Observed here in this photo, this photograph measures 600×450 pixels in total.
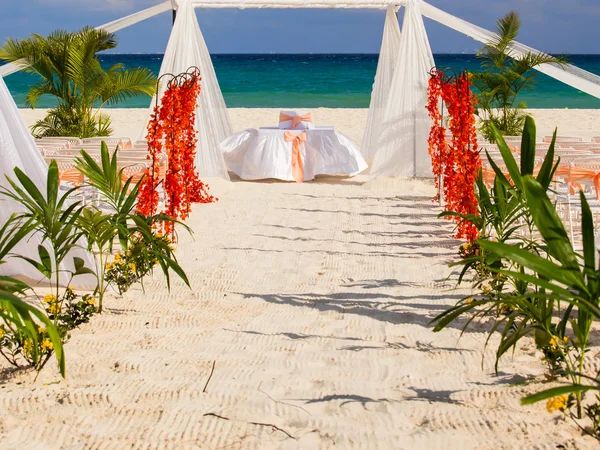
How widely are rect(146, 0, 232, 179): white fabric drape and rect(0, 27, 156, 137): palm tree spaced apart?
1.31 m

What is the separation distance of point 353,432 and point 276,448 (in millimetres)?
320

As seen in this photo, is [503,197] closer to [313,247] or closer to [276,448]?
[276,448]

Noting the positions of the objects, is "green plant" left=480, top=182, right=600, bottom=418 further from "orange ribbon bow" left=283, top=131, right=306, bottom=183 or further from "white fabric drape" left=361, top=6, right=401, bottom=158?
"white fabric drape" left=361, top=6, right=401, bottom=158

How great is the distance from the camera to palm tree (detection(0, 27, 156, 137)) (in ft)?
40.1

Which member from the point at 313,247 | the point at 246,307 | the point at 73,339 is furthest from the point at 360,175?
the point at 73,339

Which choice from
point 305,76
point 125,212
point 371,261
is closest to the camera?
point 125,212

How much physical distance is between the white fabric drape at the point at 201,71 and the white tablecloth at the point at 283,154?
0.38m

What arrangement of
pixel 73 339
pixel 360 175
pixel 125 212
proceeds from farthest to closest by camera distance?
pixel 360 175, pixel 125 212, pixel 73 339

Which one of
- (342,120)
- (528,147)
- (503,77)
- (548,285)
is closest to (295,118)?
(503,77)

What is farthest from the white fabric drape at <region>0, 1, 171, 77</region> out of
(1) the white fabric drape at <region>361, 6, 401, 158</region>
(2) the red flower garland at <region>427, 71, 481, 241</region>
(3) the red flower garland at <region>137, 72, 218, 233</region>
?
(2) the red flower garland at <region>427, 71, 481, 241</region>

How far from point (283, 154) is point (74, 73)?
140 inches

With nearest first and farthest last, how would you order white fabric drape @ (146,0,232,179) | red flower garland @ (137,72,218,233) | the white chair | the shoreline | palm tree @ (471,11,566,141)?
red flower garland @ (137,72,218,233) → white fabric drape @ (146,0,232,179) → the white chair → palm tree @ (471,11,566,141) → the shoreline

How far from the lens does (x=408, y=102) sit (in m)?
11.0

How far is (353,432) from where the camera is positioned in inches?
123
